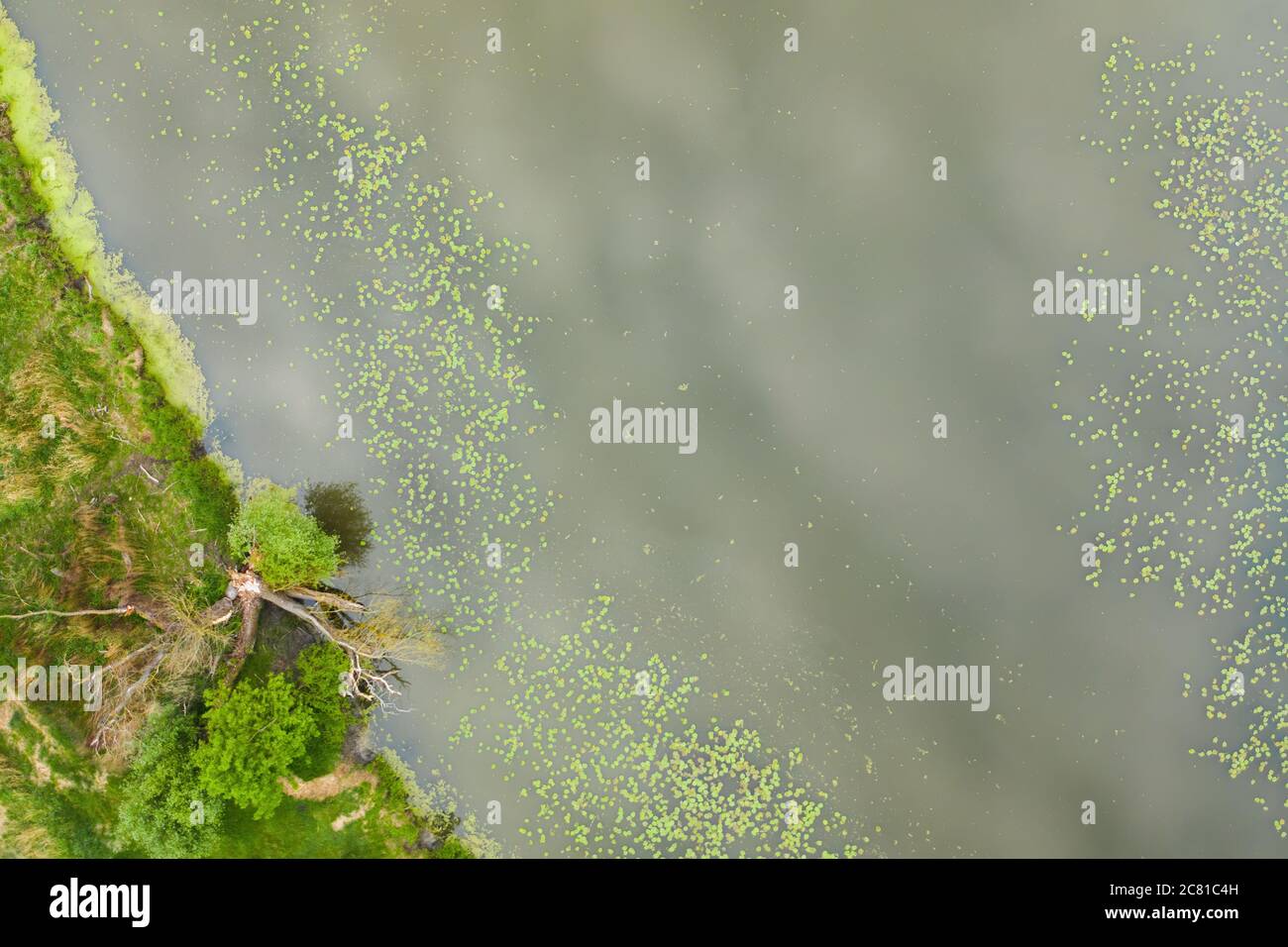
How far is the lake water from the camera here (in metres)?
10.5

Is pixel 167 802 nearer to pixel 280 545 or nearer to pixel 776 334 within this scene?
pixel 280 545

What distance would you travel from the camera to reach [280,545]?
392 inches

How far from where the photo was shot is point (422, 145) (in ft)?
34.8

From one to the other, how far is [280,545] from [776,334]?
6.25m

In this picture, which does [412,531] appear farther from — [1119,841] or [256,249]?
[1119,841]

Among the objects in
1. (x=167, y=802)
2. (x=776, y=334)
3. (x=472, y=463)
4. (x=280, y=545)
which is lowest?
(x=167, y=802)

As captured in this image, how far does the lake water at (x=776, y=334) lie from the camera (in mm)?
10484

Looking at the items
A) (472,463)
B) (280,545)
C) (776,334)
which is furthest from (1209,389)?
(280,545)

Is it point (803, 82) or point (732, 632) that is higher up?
point (803, 82)

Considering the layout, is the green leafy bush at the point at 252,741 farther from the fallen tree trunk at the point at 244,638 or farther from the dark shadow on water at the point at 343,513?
the dark shadow on water at the point at 343,513

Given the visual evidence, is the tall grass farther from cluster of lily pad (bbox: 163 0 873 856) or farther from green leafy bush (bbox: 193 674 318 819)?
green leafy bush (bbox: 193 674 318 819)
